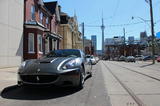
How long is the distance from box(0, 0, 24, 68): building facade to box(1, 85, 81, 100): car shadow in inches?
343

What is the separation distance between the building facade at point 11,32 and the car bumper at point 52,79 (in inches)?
379

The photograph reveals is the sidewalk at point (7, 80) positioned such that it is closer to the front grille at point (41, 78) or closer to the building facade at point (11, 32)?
the front grille at point (41, 78)

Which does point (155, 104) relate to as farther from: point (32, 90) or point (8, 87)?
point (8, 87)

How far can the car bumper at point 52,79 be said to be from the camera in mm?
7422

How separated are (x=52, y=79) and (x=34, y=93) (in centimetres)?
94

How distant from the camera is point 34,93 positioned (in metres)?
7.99

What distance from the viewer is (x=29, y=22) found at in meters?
22.1

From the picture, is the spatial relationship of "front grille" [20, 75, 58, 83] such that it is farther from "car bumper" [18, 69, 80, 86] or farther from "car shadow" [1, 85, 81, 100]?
"car shadow" [1, 85, 81, 100]

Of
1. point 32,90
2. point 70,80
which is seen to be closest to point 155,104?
point 70,80

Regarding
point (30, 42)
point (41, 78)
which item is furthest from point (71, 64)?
point (30, 42)

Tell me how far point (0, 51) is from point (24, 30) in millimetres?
5510

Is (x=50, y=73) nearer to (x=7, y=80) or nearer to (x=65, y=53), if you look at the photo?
(x=65, y=53)

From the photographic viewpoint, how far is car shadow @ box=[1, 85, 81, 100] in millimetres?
7375

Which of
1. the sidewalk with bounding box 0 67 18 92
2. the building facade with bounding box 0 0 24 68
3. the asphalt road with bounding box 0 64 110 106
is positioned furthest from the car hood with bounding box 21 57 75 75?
the building facade with bounding box 0 0 24 68
